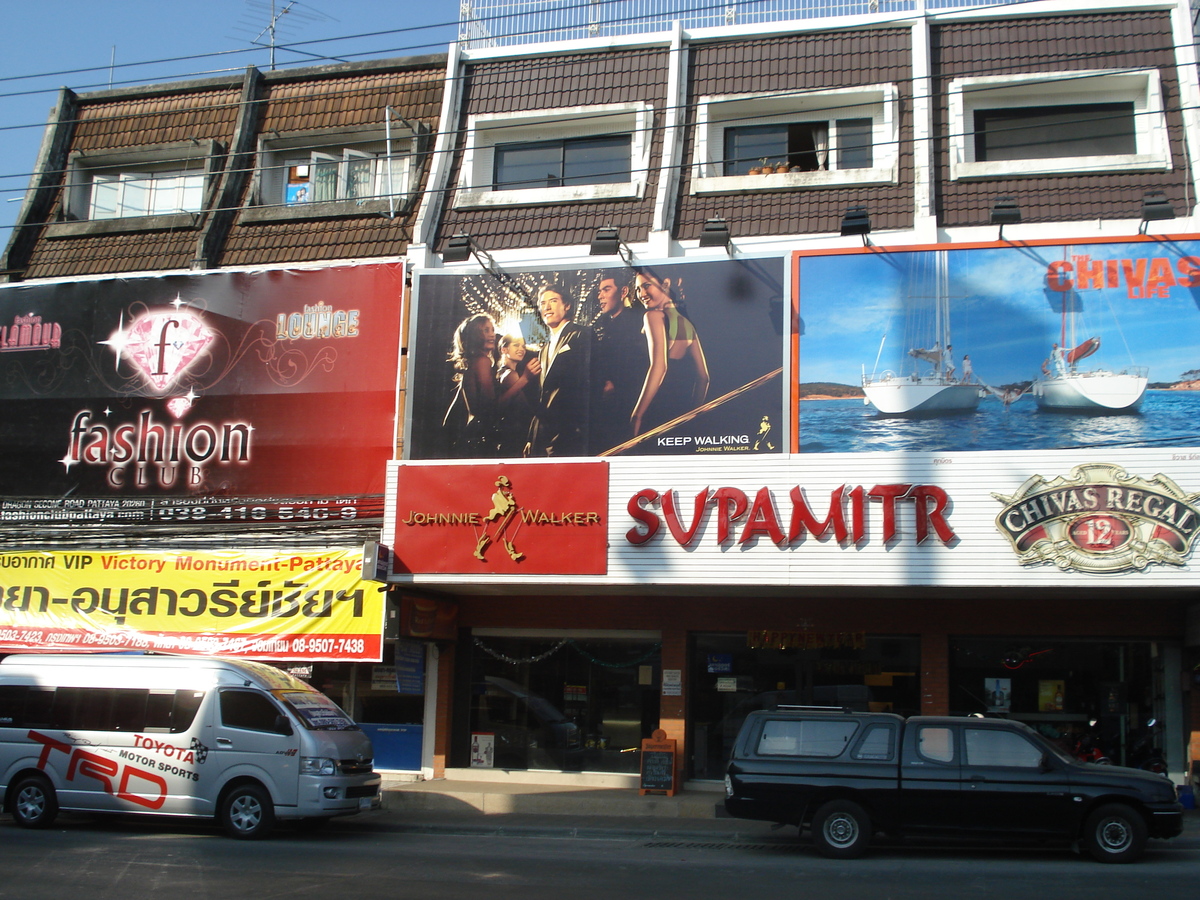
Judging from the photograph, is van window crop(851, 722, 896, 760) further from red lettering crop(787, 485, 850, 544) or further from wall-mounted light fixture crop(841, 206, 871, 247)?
wall-mounted light fixture crop(841, 206, 871, 247)

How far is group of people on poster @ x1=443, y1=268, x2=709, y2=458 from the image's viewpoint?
670 inches

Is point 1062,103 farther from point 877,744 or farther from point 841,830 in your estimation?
point 841,830

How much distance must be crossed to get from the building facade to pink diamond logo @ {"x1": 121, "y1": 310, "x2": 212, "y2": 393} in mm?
886

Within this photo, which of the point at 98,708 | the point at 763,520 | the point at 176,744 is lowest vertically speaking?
the point at 176,744

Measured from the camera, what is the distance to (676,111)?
1872cm

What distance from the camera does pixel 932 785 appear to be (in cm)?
1227

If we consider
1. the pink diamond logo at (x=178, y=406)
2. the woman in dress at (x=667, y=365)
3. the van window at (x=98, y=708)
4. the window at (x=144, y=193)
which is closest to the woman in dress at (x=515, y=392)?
the woman in dress at (x=667, y=365)

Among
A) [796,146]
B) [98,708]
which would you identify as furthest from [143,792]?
[796,146]

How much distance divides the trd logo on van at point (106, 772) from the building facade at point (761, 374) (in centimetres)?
382

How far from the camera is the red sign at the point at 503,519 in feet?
53.4

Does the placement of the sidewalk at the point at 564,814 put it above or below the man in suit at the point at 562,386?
below

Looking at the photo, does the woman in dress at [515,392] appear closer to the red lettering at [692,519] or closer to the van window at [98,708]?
the red lettering at [692,519]

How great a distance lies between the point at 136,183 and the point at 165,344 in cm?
463

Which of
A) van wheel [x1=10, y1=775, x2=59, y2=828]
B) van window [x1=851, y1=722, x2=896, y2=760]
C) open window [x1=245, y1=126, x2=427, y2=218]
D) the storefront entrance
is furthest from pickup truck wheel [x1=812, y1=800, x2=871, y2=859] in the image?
open window [x1=245, y1=126, x2=427, y2=218]
